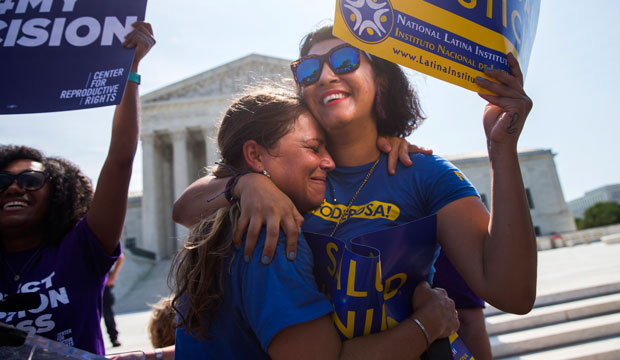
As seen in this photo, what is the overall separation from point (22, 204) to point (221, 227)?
66.0 inches

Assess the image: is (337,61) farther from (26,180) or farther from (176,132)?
(176,132)

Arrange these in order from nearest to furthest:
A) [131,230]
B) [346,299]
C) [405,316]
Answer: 1. [346,299]
2. [405,316]
3. [131,230]

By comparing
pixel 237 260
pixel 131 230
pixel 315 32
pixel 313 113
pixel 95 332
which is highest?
pixel 131 230

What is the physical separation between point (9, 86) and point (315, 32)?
5.02 ft

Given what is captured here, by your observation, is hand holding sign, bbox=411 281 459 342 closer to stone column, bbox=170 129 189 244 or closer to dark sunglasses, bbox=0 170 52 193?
dark sunglasses, bbox=0 170 52 193

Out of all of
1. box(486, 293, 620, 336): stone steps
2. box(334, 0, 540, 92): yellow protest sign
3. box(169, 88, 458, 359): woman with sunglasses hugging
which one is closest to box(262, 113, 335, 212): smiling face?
box(169, 88, 458, 359): woman with sunglasses hugging

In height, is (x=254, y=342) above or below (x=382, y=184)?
below

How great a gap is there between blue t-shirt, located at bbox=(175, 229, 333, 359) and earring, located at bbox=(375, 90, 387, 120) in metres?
0.99

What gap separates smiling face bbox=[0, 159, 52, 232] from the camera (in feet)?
7.10

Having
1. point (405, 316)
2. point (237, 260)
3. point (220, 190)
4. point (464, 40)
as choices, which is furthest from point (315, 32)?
point (405, 316)

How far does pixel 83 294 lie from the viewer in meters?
2.13

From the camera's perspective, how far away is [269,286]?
1.07 m

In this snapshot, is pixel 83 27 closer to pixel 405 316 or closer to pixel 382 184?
pixel 382 184

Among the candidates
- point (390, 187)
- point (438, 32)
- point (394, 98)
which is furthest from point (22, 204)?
point (438, 32)
